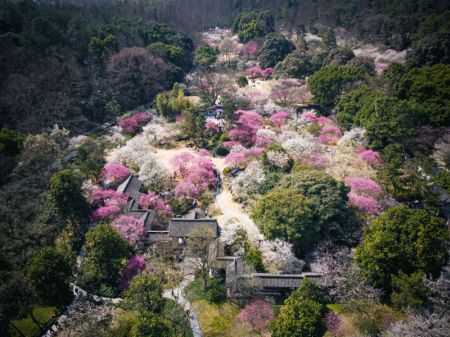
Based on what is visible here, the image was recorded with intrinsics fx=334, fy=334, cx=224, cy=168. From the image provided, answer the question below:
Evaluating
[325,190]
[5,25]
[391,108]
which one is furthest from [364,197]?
[5,25]

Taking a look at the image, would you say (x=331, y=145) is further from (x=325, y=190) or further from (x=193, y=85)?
(x=193, y=85)

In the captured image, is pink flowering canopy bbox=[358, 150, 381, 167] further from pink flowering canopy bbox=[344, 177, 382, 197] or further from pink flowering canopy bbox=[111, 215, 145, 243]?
pink flowering canopy bbox=[111, 215, 145, 243]

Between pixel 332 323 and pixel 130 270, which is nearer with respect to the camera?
pixel 332 323

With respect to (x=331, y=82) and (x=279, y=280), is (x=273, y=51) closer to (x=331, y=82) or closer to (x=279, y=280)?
(x=331, y=82)

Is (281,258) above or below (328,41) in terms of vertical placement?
below

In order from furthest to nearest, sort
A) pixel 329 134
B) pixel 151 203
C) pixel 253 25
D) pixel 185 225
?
pixel 253 25, pixel 329 134, pixel 151 203, pixel 185 225

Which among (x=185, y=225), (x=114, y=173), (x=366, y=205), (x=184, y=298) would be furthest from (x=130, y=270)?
(x=366, y=205)

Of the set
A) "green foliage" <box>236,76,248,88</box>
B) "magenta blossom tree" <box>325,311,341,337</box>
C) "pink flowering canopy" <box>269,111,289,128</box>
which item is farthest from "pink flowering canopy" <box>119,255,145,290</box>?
"green foliage" <box>236,76,248,88</box>
